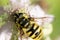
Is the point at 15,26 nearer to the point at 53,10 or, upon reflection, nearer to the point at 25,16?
the point at 25,16

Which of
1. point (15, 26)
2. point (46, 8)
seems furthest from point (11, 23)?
point (46, 8)

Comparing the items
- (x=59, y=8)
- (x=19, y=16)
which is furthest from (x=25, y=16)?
(x=59, y=8)

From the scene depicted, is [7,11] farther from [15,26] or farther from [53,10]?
[53,10]

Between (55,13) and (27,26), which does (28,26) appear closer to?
(27,26)

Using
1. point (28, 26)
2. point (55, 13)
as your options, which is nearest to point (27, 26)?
point (28, 26)

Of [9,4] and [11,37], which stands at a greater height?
[9,4]
